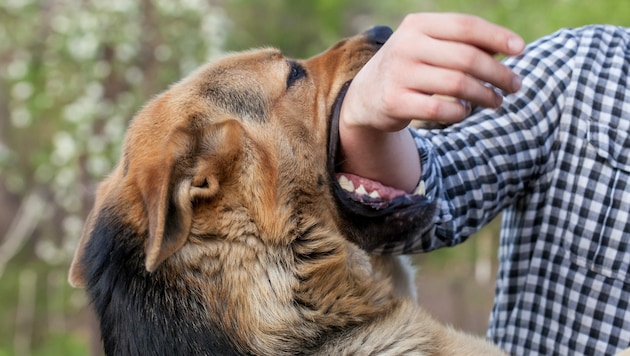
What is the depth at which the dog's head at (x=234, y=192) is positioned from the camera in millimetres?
2309

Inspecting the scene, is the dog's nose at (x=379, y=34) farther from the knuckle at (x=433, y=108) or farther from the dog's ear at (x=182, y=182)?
the knuckle at (x=433, y=108)

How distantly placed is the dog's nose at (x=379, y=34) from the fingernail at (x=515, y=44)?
3.72 feet

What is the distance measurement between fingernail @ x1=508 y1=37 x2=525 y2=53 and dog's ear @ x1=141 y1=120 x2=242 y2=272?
1037 mm

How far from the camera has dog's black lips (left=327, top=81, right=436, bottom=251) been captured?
2568 millimetres

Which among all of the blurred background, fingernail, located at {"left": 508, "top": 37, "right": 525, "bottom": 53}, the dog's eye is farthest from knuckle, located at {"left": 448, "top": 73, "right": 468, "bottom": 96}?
the blurred background

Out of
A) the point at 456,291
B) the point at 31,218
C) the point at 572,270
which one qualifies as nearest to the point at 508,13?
the point at 456,291

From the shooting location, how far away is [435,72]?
188 centimetres

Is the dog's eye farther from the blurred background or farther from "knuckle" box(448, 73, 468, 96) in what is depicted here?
the blurred background

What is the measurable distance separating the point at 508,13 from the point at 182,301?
6031 mm

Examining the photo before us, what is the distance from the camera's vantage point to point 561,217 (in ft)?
8.87

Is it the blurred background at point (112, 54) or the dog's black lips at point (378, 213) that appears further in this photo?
the blurred background at point (112, 54)

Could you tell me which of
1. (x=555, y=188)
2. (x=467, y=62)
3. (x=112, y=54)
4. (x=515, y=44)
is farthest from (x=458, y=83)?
(x=112, y=54)

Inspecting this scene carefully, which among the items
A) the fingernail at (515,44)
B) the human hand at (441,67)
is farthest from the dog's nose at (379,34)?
the fingernail at (515,44)

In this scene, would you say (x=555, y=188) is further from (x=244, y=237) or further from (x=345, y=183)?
(x=244, y=237)
